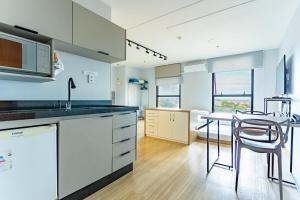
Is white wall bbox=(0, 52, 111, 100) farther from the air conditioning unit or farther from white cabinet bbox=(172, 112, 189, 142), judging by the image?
the air conditioning unit

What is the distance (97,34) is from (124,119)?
3.88ft

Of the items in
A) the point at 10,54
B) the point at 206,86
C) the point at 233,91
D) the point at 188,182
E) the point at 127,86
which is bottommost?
the point at 188,182

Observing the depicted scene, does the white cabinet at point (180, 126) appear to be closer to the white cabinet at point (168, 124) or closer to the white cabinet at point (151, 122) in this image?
the white cabinet at point (168, 124)

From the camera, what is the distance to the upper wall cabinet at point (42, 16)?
4.44ft

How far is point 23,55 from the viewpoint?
144 cm

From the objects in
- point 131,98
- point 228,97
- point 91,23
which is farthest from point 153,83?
point 91,23

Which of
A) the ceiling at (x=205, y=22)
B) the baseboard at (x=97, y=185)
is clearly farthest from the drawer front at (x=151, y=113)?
the baseboard at (x=97, y=185)

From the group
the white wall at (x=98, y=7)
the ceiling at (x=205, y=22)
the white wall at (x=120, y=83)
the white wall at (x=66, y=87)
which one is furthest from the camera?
the white wall at (x=120, y=83)

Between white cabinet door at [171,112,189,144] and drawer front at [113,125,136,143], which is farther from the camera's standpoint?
white cabinet door at [171,112,189,144]

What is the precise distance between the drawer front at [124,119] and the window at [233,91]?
13.4 ft

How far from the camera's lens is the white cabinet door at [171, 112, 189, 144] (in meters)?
3.82

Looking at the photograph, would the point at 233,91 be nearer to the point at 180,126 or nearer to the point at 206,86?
the point at 206,86

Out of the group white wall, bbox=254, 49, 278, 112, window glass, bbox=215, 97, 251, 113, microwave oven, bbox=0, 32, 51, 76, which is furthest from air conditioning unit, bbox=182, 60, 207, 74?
microwave oven, bbox=0, 32, 51, 76

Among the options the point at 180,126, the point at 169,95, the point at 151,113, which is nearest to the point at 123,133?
the point at 180,126
